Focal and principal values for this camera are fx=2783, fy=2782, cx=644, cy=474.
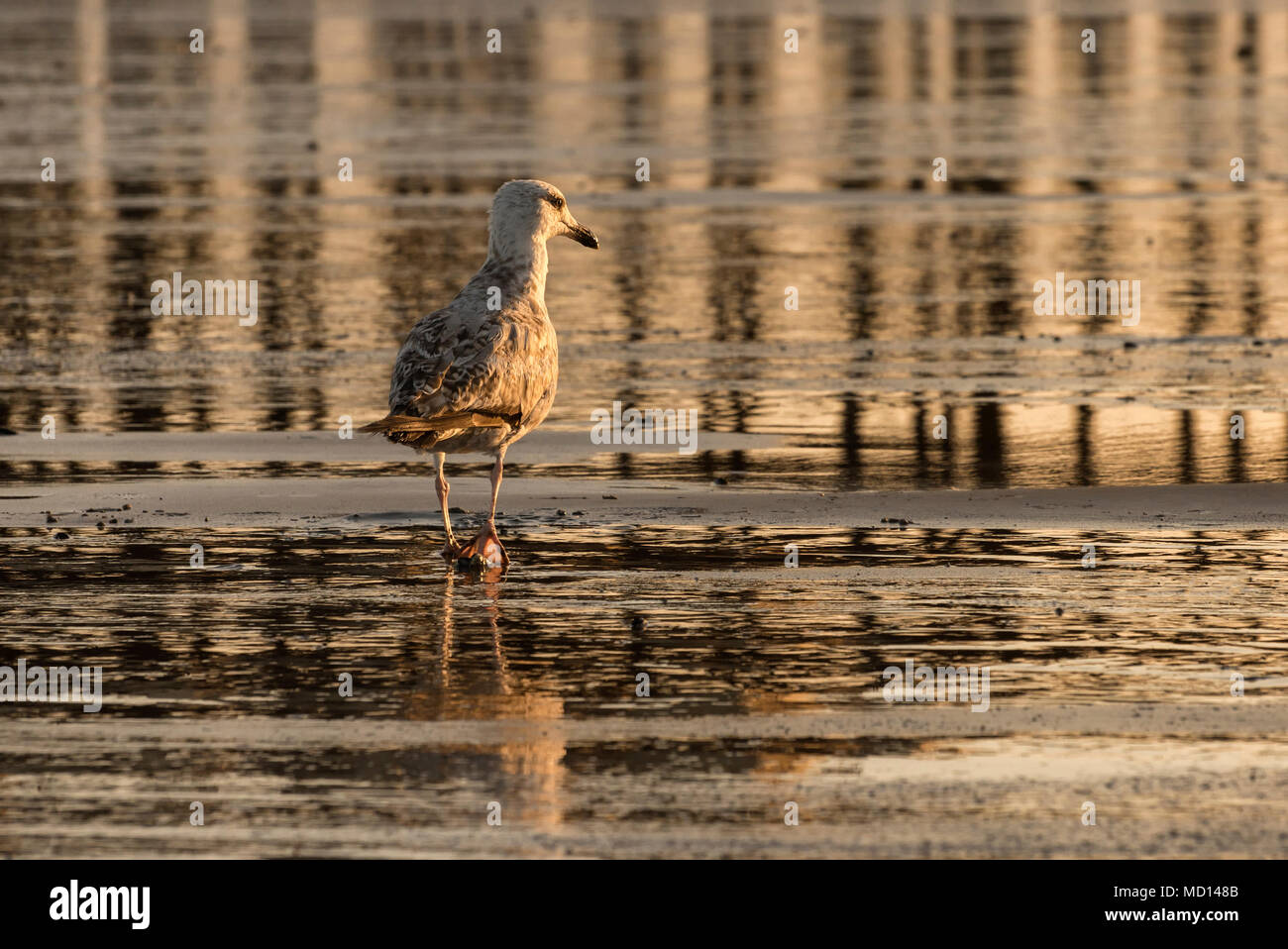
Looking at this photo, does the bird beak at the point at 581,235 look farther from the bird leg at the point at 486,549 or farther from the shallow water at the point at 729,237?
the bird leg at the point at 486,549

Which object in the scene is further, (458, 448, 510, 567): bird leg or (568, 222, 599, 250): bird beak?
(568, 222, 599, 250): bird beak

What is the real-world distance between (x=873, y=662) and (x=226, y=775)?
8.44 feet

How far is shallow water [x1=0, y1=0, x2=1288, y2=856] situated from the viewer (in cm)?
820

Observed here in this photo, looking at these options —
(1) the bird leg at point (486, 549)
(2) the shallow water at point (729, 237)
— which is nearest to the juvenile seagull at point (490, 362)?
(1) the bird leg at point (486, 549)

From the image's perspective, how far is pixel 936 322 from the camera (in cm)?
1980

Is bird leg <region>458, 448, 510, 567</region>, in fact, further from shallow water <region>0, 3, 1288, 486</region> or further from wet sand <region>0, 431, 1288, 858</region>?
shallow water <region>0, 3, 1288, 486</region>

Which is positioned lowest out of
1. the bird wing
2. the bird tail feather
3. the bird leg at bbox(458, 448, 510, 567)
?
the bird leg at bbox(458, 448, 510, 567)

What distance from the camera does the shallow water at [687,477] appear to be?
820cm

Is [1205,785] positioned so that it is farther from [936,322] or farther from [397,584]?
[936,322]

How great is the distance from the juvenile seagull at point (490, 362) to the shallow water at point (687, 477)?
49 cm

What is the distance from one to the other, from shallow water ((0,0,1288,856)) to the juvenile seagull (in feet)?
1.61

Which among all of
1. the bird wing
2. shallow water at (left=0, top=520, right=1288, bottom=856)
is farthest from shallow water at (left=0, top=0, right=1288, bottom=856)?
the bird wing

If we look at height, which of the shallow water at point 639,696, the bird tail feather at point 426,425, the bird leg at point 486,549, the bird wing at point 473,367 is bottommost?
the shallow water at point 639,696
